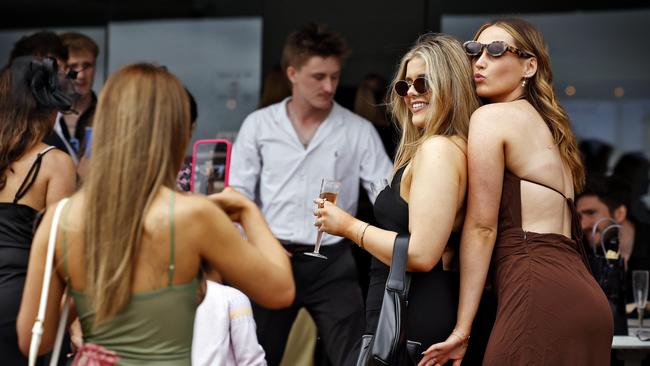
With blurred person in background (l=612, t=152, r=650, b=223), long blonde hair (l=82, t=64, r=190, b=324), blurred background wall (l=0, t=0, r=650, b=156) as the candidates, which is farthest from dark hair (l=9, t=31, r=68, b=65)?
blurred person in background (l=612, t=152, r=650, b=223)

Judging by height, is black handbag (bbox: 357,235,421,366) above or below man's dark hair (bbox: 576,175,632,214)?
above

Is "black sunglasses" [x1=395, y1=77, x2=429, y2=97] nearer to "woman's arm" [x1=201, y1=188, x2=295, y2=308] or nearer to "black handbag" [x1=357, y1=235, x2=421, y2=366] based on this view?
"black handbag" [x1=357, y1=235, x2=421, y2=366]

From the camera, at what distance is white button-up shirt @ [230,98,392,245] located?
196 inches

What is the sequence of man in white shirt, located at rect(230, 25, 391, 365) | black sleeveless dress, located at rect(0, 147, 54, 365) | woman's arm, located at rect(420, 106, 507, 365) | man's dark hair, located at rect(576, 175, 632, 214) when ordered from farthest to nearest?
1. man's dark hair, located at rect(576, 175, 632, 214)
2. man in white shirt, located at rect(230, 25, 391, 365)
3. black sleeveless dress, located at rect(0, 147, 54, 365)
4. woman's arm, located at rect(420, 106, 507, 365)

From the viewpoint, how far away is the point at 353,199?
16.7 feet

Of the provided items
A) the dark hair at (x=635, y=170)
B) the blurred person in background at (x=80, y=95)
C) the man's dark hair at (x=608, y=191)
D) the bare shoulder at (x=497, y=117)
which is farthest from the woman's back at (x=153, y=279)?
the dark hair at (x=635, y=170)

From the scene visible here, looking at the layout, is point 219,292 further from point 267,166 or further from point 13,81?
point 267,166

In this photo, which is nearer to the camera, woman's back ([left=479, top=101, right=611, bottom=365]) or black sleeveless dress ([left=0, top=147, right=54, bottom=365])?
woman's back ([left=479, top=101, right=611, bottom=365])

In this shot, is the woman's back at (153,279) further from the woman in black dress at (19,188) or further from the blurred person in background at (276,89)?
the blurred person in background at (276,89)

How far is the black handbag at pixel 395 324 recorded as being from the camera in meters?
2.85

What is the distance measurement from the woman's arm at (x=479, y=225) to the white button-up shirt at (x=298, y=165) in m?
2.04

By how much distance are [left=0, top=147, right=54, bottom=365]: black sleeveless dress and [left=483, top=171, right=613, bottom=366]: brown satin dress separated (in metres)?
1.49

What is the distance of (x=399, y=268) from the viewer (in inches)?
114

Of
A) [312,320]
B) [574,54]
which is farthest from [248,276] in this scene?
[574,54]
